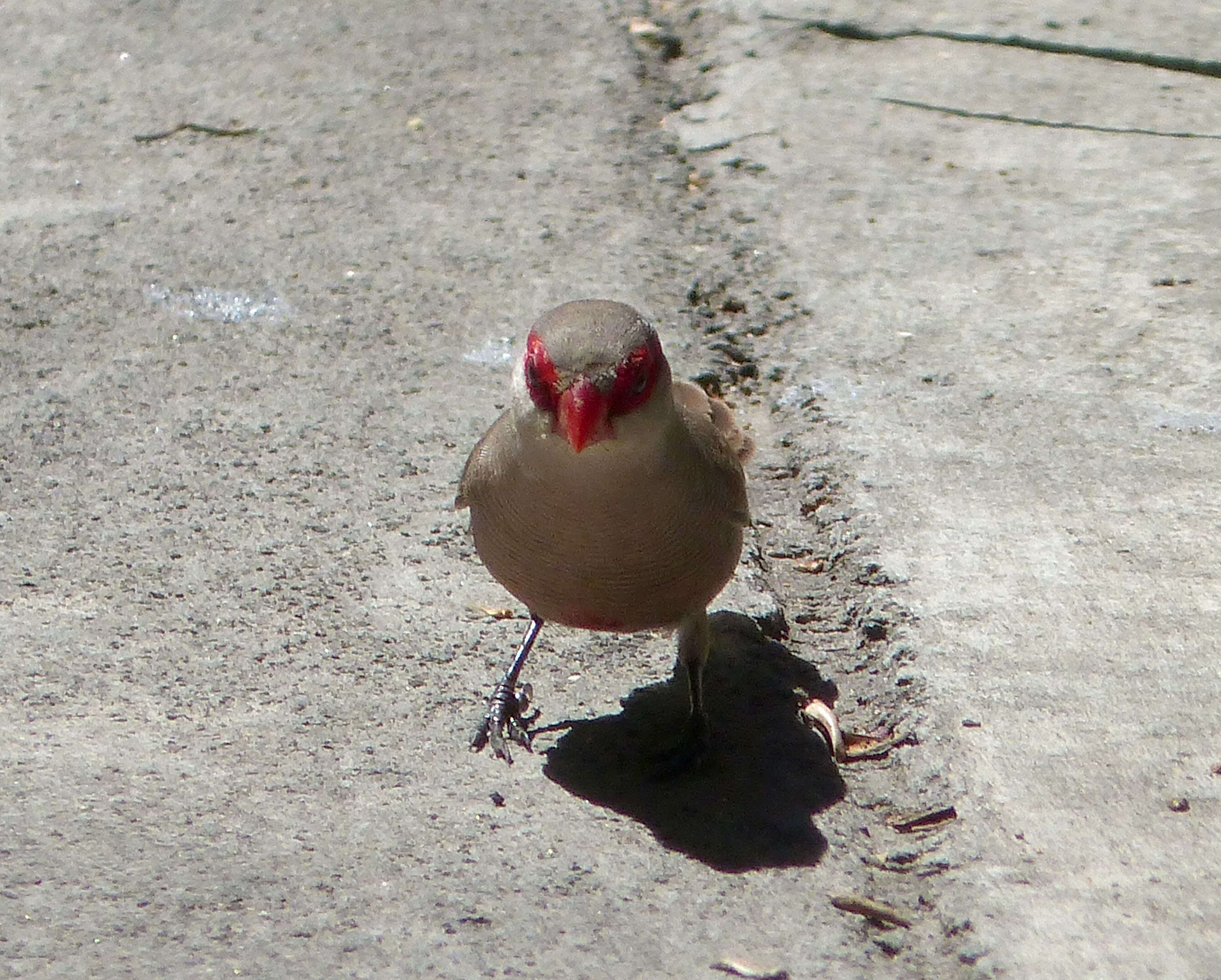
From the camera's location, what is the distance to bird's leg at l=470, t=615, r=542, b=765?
3551 mm

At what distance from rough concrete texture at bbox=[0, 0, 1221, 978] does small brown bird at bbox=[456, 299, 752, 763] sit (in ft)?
0.97

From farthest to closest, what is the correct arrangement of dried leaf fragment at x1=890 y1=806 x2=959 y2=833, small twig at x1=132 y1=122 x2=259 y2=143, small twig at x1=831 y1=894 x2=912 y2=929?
small twig at x1=132 y1=122 x2=259 y2=143 < dried leaf fragment at x1=890 y1=806 x2=959 y2=833 < small twig at x1=831 y1=894 x2=912 y2=929

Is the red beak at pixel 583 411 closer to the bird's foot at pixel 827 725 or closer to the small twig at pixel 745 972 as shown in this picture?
the bird's foot at pixel 827 725

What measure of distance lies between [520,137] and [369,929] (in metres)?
3.66

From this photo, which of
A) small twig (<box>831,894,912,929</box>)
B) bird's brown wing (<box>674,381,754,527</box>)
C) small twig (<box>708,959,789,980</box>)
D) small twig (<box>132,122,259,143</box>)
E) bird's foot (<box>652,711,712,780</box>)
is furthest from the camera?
small twig (<box>132,122,259,143</box>)

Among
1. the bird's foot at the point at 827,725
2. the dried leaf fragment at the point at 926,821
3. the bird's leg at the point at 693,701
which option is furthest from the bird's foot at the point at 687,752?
the dried leaf fragment at the point at 926,821

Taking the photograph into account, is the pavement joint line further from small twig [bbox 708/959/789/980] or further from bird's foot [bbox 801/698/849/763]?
small twig [bbox 708/959/789/980]

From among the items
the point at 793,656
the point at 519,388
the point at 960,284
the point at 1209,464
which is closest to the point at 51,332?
the point at 519,388

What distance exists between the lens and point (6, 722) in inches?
138

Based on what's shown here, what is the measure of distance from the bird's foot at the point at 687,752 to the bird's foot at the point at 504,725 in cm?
28

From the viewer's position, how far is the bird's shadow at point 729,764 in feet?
10.9

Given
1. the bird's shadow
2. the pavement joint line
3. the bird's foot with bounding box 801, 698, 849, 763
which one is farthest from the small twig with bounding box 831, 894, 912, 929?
the pavement joint line

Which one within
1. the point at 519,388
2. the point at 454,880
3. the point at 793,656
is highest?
the point at 519,388

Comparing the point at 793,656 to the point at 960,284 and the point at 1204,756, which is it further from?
the point at 960,284
